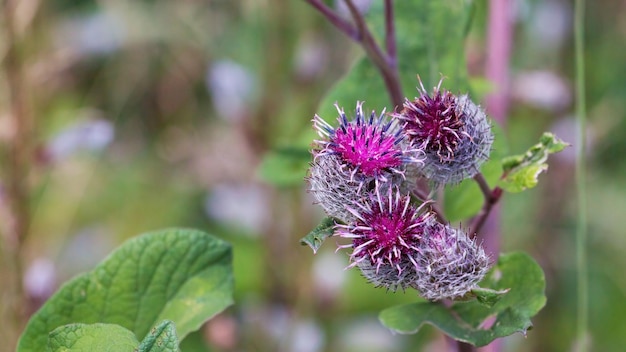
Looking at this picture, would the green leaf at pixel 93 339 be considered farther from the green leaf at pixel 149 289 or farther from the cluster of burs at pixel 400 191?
the cluster of burs at pixel 400 191

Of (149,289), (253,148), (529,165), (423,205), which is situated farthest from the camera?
(253,148)

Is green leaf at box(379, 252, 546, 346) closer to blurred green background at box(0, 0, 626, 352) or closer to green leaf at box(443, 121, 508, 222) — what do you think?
green leaf at box(443, 121, 508, 222)

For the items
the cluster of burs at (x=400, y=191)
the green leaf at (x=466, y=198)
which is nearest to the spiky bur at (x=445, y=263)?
the cluster of burs at (x=400, y=191)

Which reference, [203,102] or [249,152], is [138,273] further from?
[203,102]

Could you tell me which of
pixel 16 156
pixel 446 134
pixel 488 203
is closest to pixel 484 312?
pixel 488 203

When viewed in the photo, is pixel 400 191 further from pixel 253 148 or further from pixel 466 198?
pixel 253 148

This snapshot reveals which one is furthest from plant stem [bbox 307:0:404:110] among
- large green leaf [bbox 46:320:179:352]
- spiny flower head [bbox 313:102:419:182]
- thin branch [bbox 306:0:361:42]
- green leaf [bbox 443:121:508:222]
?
large green leaf [bbox 46:320:179:352]
